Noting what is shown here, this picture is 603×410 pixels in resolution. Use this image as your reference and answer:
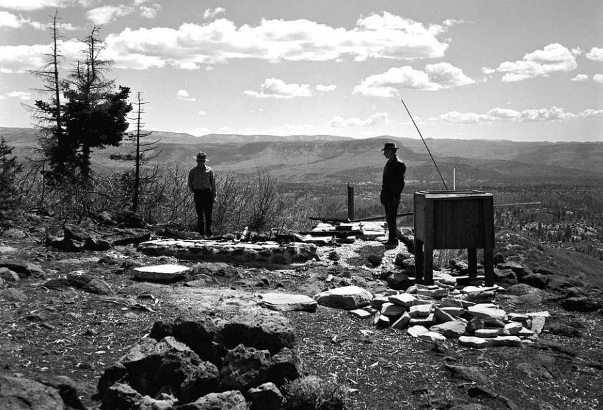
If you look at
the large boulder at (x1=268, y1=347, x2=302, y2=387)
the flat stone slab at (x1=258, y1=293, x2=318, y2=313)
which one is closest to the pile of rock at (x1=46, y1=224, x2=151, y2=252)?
the flat stone slab at (x1=258, y1=293, x2=318, y2=313)

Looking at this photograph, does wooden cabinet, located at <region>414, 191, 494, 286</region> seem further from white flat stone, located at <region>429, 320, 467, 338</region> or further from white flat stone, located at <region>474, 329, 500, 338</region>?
white flat stone, located at <region>474, 329, 500, 338</region>

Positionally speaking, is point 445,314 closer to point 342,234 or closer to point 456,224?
point 456,224

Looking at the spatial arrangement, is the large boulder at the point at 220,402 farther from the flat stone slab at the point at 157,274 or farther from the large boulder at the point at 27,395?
the flat stone slab at the point at 157,274

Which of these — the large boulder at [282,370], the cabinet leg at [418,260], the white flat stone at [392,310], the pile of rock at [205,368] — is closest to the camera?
the pile of rock at [205,368]

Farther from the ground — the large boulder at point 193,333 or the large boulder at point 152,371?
the large boulder at point 193,333

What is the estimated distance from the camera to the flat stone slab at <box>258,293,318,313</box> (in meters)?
7.13

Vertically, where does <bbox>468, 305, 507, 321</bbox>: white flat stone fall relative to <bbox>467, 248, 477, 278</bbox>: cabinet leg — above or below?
below

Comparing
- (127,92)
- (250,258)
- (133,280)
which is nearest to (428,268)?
A: (250,258)

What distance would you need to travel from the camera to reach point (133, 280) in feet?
27.4

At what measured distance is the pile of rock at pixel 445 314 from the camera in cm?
648

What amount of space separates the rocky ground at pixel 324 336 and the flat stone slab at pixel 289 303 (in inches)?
4.7

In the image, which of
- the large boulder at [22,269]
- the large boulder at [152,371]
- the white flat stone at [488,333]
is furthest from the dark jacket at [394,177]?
the large boulder at [152,371]

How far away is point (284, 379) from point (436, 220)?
463 cm

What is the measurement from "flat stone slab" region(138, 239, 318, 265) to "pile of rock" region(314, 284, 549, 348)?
8.87 ft
